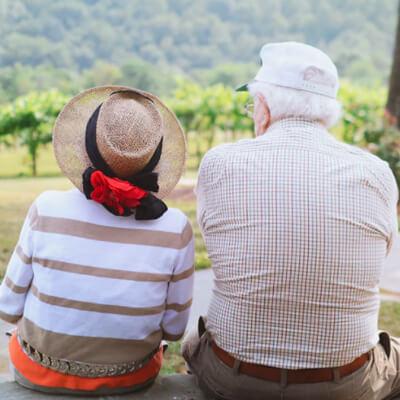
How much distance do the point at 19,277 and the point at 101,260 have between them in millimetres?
284

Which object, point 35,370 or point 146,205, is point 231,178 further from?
point 35,370

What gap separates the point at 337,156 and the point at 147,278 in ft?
2.23

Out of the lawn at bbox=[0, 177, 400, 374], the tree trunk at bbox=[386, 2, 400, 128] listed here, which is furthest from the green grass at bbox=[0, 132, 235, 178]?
the tree trunk at bbox=[386, 2, 400, 128]

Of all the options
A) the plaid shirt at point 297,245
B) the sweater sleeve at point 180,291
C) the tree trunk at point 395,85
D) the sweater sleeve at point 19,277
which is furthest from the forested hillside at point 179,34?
the plaid shirt at point 297,245

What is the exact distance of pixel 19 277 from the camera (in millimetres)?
2193

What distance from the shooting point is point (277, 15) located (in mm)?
19391

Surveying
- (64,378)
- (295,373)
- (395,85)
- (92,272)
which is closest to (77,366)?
(64,378)

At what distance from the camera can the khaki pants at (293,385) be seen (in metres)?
2.15

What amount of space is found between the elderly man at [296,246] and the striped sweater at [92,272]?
187 mm

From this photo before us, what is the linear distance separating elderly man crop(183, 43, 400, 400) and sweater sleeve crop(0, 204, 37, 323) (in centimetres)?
55

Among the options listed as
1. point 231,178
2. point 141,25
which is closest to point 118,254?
point 231,178

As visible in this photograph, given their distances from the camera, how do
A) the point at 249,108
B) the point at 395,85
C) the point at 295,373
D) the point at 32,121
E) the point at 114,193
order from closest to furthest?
the point at 114,193
the point at 295,373
the point at 249,108
the point at 395,85
the point at 32,121

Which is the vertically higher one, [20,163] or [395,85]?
[395,85]

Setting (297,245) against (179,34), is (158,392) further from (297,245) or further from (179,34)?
(179,34)
